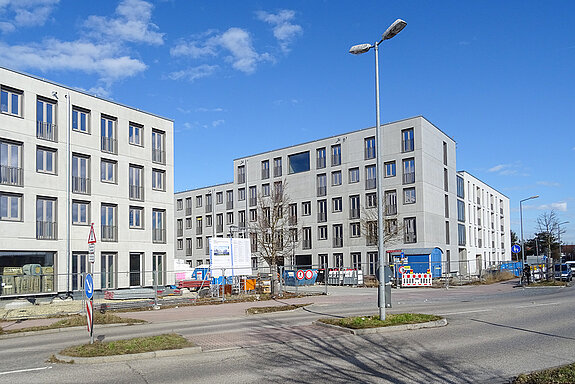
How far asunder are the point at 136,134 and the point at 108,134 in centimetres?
240

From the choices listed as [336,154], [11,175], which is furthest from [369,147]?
[11,175]

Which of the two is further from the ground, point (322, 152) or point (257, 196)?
point (322, 152)

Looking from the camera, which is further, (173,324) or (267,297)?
(267,297)

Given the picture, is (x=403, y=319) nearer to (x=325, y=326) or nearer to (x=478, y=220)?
(x=325, y=326)

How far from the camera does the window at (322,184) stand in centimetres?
6209

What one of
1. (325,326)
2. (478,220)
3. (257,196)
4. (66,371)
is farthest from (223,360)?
(478,220)

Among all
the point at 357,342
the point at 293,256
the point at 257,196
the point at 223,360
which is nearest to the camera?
the point at 223,360

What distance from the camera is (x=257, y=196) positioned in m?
67.6

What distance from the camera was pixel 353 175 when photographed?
5938cm

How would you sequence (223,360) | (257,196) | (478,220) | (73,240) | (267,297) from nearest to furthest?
1. (223,360)
2. (267,297)
3. (73,240)
4. (257,196)
5. (478,220)

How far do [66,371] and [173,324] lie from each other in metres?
8.59

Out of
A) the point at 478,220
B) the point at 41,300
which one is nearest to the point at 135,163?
the point at 41,300

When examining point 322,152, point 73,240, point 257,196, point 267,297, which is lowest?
point 267,297

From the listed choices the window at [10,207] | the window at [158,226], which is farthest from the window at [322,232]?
the window at [10,207]
